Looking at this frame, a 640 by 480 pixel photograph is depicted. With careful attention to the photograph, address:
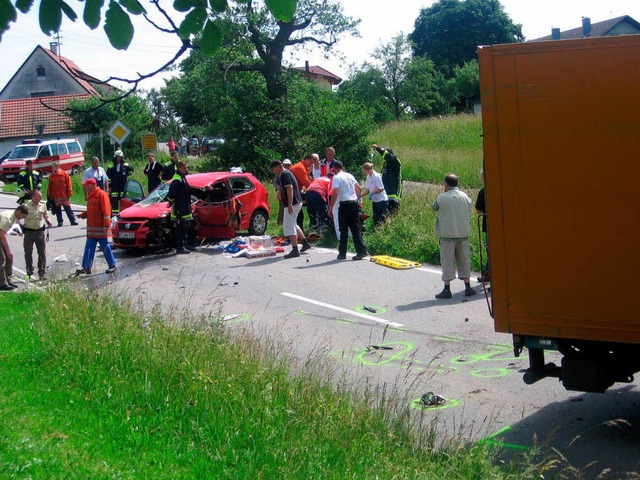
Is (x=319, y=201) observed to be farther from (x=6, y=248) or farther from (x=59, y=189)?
(x=59, y=189)

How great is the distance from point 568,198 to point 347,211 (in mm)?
9269

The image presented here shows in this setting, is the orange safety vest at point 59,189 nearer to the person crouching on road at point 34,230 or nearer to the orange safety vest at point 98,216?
the person crouching on road at point 34,230

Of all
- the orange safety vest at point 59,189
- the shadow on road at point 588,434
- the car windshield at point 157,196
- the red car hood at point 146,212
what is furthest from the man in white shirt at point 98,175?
the shadow on road at point 588,434

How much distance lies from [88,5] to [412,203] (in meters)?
14.7

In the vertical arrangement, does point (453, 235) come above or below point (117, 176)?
below

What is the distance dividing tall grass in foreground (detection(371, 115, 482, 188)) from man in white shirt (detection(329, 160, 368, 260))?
994cm

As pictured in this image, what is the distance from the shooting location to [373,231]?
1698 centimetres

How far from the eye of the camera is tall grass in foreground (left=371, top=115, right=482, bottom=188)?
27688 mm

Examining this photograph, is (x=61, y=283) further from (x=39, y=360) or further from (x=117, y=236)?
(x=117, y=236)

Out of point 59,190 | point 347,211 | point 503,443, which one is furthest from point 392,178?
point 503,443

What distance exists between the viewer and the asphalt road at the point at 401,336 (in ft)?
21.6

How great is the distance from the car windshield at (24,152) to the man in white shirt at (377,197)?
26761 millimetres

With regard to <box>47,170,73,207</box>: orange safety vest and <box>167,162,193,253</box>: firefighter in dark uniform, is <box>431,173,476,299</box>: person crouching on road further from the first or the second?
<box>47,170,73,207</box>: orange safety vest

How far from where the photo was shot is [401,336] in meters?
9.81
